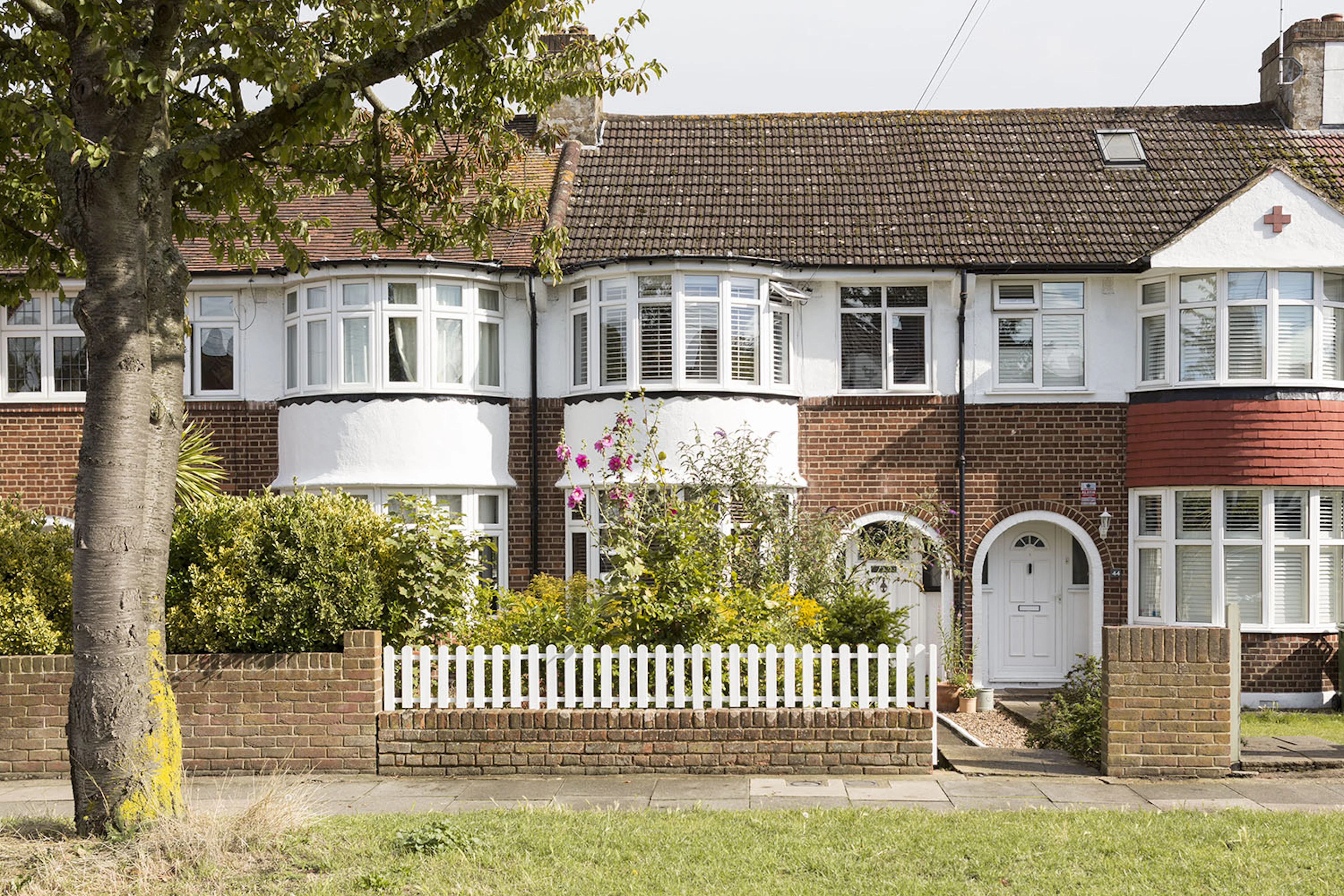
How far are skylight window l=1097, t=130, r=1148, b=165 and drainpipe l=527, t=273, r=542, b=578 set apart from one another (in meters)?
8.89

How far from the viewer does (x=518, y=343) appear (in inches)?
678

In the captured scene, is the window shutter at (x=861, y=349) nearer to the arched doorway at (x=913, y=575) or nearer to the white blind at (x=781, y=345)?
the white blind at (x=781, y=345)

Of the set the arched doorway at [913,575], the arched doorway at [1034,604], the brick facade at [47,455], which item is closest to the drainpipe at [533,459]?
the brick facade at [47,455]

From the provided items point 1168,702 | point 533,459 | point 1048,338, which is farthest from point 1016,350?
point 1168,702

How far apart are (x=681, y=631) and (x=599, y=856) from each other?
12.3 feet

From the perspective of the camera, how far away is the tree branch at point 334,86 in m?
8.32

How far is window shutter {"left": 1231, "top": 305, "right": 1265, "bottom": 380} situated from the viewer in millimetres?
16141

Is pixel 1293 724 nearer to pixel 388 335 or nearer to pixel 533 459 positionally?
pixel 533 459

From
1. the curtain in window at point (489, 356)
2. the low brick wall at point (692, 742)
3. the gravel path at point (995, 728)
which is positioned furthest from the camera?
the curtain in window at point (489, 356)

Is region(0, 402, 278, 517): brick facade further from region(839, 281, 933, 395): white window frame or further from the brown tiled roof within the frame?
region(839, 281, 933, 395): white window frame

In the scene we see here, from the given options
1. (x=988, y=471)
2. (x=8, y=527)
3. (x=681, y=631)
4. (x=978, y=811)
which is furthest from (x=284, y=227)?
(x=988, y=471)

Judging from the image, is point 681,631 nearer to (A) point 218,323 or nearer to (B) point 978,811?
(B) point 978,811

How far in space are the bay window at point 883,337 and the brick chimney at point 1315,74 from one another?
704 centimetres

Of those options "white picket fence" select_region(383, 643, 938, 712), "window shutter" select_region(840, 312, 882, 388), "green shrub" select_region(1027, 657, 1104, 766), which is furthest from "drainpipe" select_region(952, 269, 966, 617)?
"white picket fence" select_region(383, 643, 938, 712)
